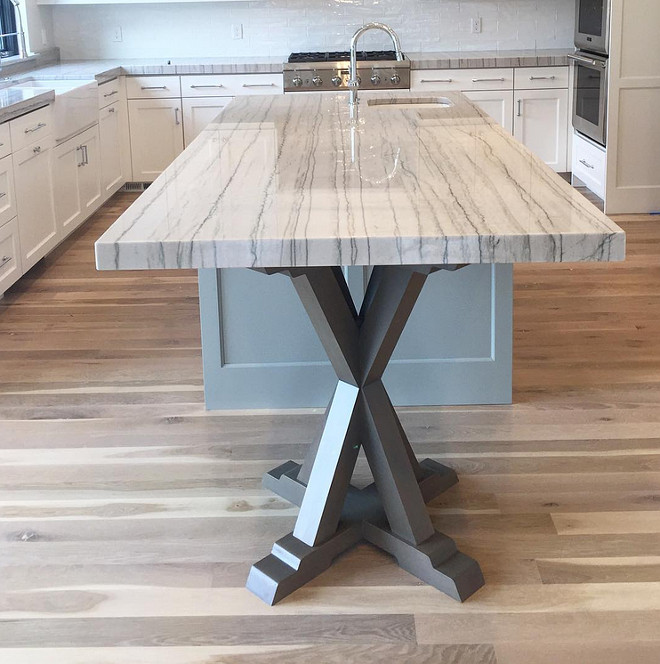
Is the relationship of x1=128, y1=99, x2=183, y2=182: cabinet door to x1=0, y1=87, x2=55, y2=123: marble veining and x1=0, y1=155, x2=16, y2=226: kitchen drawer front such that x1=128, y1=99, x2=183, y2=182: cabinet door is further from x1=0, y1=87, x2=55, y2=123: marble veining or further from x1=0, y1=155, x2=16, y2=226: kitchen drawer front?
x1=0, y1=155, x2=16, y2=226: kitchen drawer front

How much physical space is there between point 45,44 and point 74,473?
468cm

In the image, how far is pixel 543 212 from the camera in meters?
1.66

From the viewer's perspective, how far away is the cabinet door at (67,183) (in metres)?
4.87

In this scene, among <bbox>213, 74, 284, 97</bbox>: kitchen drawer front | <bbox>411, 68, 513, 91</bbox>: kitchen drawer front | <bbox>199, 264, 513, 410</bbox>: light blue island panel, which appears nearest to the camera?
<bbox>199, 264, 513, 410</bbox>: light blue island panel

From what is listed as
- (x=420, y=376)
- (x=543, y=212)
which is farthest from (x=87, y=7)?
(x=543, y=212)

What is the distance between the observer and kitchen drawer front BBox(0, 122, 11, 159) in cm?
398

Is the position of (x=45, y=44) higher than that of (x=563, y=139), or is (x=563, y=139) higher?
(x=45, y=44)

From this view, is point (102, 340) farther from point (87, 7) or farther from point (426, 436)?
point (87, 7)

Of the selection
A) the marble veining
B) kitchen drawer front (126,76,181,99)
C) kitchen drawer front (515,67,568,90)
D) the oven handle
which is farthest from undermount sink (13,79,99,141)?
the oven handle

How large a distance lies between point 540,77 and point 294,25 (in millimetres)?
1756

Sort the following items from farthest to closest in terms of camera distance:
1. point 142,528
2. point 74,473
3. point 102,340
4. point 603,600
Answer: point 102,340 → point 74,473 → point 142,528 → point 603,600

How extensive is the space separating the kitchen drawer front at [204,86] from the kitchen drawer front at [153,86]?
0.15ft

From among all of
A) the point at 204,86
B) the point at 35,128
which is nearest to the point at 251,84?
the point at 204,86

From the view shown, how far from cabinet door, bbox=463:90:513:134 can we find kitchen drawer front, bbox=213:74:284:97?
3.97 ft
